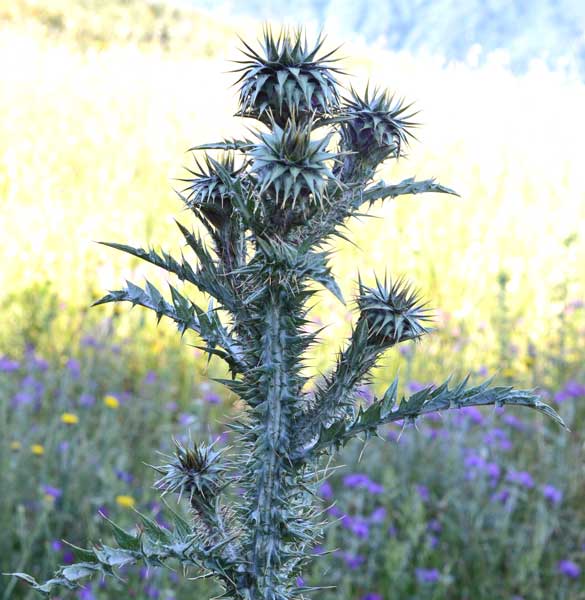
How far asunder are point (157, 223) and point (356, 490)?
370 centimetres

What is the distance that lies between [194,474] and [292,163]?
52 cm

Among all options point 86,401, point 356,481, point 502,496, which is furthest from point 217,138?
point 502,496

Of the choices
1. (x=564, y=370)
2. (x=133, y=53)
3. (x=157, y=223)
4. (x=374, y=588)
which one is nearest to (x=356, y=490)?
(x=374, y=588)

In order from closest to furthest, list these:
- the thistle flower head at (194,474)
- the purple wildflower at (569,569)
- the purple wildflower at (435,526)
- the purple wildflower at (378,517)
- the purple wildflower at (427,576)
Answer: the thistle flower head at (194,474), the purple wildflower at (427,576), the purple wildflower at (569,569), the purple wildflower at (378,517), the purple wildflower at (435,526)

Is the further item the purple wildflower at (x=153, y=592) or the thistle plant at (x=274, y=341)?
the purple wildflower at (x=153, y=592)

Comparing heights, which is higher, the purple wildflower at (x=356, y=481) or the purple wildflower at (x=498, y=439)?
the purple wildflower at (x=498, y=439)

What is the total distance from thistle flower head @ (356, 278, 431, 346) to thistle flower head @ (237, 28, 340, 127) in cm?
26

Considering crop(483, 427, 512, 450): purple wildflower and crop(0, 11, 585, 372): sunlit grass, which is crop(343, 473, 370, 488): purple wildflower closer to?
crop(483, 427, 512, 450): purple wildflower

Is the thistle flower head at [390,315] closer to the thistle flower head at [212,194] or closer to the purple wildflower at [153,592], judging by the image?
the thistle flower head at [212,194]

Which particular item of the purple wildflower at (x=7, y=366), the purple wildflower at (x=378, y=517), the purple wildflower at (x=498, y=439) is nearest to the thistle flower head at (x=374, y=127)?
the purple wildflower at (x=378, y=517)

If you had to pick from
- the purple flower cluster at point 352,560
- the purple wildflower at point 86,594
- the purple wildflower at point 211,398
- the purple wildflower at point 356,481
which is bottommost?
the purple wildflower at point 86,594

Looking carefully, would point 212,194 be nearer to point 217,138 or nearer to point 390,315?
point 390,315

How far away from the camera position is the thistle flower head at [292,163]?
34.8 inches

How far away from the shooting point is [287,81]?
93 cm
